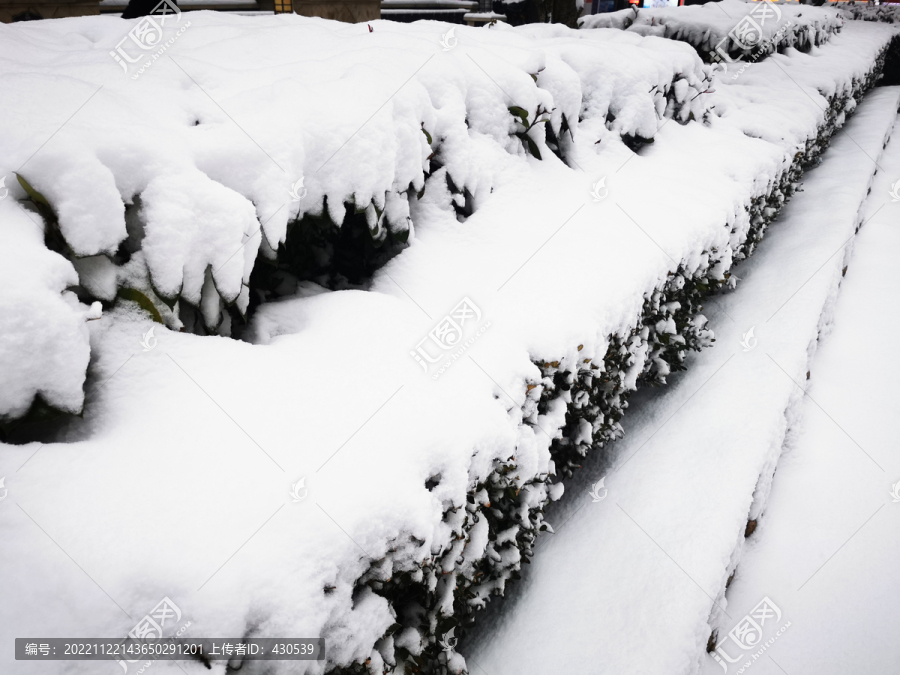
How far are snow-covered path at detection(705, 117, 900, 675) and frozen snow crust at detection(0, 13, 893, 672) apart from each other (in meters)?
1.11

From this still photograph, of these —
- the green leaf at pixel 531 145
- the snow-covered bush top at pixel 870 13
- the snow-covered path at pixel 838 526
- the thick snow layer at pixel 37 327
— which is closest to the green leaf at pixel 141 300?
the thick snow layer at pixel 37 327

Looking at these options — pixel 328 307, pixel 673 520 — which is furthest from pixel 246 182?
pixel 673 520

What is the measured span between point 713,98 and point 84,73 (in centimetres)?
690

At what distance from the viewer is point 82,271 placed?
68.5 inches

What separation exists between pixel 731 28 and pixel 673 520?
9.26m

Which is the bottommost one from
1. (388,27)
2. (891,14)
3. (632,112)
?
(632,112)

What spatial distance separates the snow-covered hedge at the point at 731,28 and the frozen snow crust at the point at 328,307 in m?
Answer: 6.74

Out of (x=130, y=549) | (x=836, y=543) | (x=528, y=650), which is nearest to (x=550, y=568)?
(x=528, y=650)

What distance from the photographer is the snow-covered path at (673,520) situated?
245 centimetres

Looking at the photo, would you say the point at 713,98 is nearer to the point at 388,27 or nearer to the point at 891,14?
the point at 388,27

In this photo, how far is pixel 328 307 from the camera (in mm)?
2352

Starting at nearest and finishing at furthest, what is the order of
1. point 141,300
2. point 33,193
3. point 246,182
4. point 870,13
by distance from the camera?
point 33,193, point 141,300, point 246,182, point 870,13

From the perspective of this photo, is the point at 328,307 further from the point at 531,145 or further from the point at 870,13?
the point at 870,13

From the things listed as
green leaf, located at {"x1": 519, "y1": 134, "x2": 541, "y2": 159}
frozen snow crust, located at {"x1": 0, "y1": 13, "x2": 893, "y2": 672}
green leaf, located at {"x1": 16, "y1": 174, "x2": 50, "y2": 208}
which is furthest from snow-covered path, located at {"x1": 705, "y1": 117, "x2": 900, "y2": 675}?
green leaf, located at {"x1": 16, "y1": 174, "x2": 50, "y2": 208}
